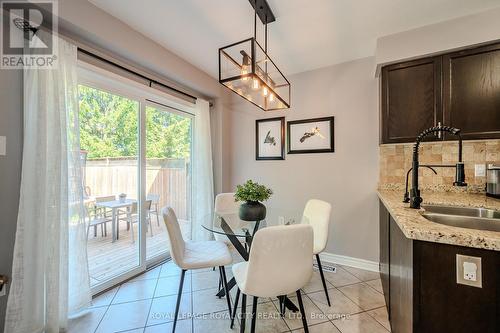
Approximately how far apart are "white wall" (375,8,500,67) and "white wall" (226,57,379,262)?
0.38 metres

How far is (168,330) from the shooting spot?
64.7 inches

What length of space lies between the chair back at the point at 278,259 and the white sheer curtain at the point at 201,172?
77.8 inches

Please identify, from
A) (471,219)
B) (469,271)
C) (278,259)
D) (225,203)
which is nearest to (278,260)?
(278,259)

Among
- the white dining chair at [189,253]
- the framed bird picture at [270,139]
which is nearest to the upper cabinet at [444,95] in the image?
the framed bird picture at [270,139]

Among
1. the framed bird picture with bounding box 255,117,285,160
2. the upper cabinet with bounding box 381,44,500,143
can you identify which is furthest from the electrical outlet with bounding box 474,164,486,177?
the framed bird picture with bounding box 255,117,285,160

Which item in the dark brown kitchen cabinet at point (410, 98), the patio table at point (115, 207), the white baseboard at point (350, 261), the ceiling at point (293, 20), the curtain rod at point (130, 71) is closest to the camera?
the ceiling at point (293, 20)

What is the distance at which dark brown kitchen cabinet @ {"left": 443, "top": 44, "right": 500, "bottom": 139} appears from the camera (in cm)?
185

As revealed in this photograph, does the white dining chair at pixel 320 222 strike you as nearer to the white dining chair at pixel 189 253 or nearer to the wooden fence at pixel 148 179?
the white dining chair at pixel 189 253

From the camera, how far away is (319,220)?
2082mm

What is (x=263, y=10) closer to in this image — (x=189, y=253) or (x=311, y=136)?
(x=311, y=136)

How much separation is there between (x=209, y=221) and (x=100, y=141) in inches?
55.4

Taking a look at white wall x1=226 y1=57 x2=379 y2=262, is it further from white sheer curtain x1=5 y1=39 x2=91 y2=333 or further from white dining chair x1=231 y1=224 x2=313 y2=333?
white sheer curtain x1=5 y1=39 x2=91 y2=333

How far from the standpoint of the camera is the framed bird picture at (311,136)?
2.83 m

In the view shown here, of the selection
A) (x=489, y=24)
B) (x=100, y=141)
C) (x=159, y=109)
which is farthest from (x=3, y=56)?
(x=489, y=24)
